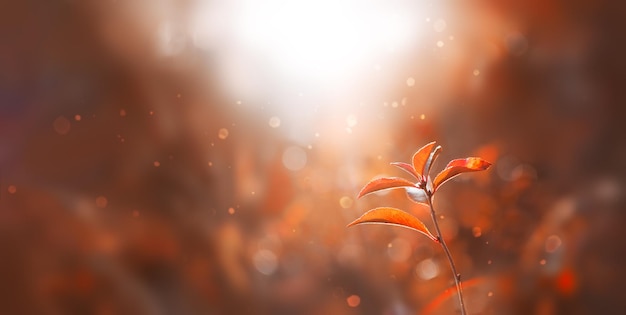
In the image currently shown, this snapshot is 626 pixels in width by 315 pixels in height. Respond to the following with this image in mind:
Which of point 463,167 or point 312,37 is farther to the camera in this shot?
point 312,37

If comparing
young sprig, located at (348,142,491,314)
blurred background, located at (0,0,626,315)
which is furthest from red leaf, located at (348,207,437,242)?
blurred background, located at (0,0,626,315)

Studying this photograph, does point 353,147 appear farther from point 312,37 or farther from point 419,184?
point 419,184

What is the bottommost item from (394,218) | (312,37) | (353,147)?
(394,218)

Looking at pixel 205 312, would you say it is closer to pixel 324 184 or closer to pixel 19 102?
pixel 324 184

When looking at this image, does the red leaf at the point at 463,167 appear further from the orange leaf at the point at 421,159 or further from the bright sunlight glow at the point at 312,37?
the bright sunlight glow at the point at 312,37

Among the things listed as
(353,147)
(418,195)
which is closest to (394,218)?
(418,195)

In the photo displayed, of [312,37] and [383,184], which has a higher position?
[312,37]

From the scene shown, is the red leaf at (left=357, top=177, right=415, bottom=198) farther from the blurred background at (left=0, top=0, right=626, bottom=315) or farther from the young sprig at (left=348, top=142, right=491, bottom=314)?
the blurred background at (left=0, top=0, right=626, bottom=315)

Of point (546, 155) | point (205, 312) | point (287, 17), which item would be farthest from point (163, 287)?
point (546, 155)
